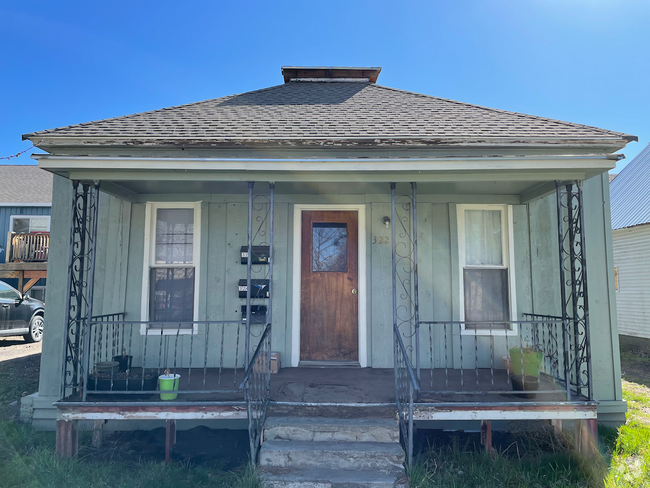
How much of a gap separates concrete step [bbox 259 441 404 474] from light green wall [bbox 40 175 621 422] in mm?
1732

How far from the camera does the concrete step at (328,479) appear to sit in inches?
138

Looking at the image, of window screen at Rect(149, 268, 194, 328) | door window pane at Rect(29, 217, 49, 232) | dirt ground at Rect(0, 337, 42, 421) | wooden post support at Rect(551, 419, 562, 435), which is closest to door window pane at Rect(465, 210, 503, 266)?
wooden post support at Rect(551, 419, 562, 435)

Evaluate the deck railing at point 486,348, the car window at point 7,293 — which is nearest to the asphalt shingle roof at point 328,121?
the deck railing at point 486,348

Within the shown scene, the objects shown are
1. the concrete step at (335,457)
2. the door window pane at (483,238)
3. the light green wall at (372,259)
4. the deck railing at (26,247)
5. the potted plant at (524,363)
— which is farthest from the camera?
the deck railing at (26,247)

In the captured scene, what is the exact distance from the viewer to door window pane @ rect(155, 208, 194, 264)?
18.6ft

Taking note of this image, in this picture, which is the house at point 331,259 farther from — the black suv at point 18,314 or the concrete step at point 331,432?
the black suv at point 18,314

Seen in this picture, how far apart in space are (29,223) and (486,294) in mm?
17889

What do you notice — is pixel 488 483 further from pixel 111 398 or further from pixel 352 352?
pixel 111 398

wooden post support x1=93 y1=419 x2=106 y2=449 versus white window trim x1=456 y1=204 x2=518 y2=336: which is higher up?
white window trim x1=456 y1=204 x2=518 y2=336

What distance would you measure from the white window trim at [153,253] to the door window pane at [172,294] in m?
0.08

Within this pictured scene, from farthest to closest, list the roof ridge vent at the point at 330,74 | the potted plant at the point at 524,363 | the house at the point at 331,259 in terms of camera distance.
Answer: the roof ridge vent at the point at 330,74 < the house at the point at 331,259 < the potted plant at the point at 524,363

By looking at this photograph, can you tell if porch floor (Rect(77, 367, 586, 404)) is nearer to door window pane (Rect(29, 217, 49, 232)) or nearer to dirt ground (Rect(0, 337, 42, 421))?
dirt ground (Rect(0, 337, 42, 421))

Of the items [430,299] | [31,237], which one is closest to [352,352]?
[430,299]

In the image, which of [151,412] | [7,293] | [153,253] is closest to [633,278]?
[153,253]
